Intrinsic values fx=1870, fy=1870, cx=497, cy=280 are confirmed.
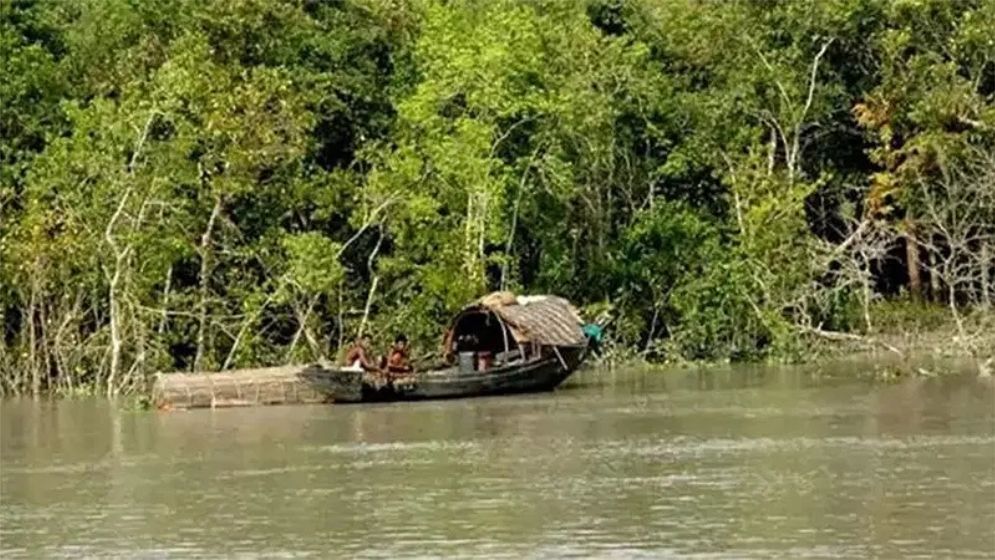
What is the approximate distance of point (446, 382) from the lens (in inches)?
1088

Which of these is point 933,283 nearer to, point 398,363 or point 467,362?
point 467,362

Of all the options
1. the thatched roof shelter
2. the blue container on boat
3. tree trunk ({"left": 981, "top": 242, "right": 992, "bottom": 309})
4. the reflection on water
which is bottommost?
the reflection on water

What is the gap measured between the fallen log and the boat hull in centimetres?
39

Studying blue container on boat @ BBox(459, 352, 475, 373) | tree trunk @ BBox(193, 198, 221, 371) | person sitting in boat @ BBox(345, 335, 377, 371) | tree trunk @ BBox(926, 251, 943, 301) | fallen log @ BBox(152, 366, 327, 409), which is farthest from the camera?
tree trunk @ BBox(926, 251, 943, 301)

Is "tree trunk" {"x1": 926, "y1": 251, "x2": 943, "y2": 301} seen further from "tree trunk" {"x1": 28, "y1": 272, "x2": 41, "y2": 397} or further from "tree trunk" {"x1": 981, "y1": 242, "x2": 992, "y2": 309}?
"tree trunk" {"x1": 28, "y1": 272, "x2": 41, "y2": 397}

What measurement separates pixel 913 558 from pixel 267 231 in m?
22.9

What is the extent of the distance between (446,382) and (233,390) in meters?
3.13

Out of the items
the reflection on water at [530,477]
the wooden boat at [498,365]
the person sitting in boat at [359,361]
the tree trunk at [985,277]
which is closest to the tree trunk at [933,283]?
the tree trunk at [985,277]

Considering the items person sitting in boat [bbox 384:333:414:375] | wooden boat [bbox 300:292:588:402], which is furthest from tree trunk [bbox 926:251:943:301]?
person sitting in boat [bbox 384:333:414:375]

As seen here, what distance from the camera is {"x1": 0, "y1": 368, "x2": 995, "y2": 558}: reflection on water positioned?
13906mm

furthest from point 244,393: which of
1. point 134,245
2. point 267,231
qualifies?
point 267,231

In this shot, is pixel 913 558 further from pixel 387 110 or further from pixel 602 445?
pixel 387 110

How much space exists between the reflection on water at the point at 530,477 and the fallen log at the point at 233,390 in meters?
0.62

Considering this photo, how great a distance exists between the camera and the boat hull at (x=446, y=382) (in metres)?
27.3
